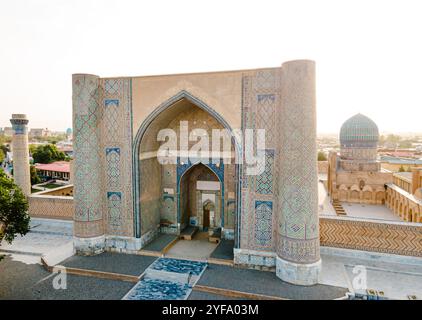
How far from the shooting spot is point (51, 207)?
7.94 meters

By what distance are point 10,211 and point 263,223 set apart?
4.43 meters

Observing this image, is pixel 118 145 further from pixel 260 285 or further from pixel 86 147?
pixel 260 285

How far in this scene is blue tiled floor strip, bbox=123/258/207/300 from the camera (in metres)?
4.69

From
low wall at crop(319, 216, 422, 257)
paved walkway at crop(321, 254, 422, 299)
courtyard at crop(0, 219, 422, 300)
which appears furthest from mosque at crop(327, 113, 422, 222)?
courtyard at crop(0, 219, 422, 300)

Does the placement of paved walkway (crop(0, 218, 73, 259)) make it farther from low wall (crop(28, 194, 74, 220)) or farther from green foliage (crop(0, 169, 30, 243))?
green foliage (crop(0, 169, 30, 243))

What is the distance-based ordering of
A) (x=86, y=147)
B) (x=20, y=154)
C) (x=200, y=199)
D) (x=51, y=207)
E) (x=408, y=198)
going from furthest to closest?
(x=20, y=154) < (x=408, y=198) < (x=51, y=207) < (x=200, y=199) < (x=86, y=147)

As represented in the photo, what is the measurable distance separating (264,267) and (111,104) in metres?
4.53

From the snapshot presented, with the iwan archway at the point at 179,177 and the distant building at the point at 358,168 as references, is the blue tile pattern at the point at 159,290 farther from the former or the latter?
the distant building at the point at 358,168

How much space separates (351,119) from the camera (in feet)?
36.8

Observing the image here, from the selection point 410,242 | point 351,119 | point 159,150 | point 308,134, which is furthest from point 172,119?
point 351,119

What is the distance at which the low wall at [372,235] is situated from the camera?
545 centimetres

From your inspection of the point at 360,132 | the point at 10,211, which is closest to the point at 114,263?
the point at 10,211

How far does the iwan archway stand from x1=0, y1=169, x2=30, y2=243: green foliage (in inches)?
80.9

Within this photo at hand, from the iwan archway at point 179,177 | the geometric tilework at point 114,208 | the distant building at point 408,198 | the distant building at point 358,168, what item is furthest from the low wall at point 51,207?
the distant building at point 408,198
